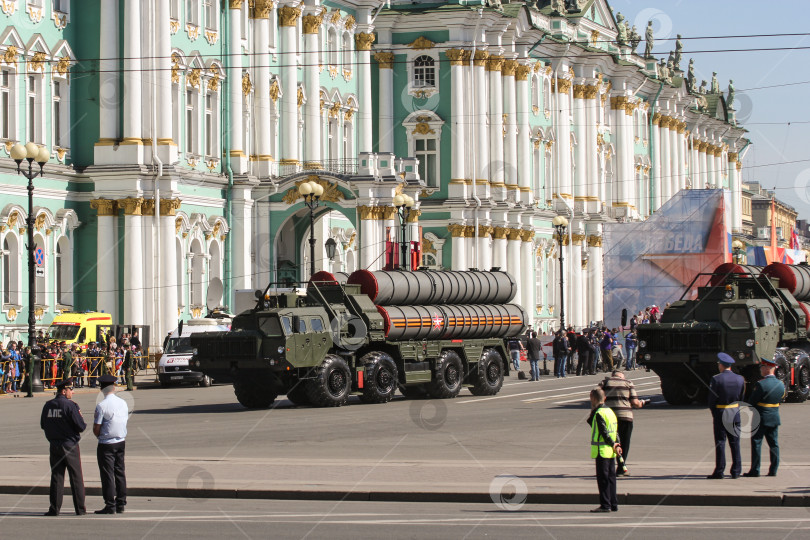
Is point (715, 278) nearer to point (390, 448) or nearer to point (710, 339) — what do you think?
point (710, 339)

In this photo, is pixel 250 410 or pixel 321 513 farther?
pixel 250 410

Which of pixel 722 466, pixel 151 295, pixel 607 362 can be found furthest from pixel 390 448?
pixel 607 362

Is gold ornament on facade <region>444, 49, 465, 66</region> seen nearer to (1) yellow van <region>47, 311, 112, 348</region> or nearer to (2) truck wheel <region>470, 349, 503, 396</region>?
(1) yellow van <region>47, 311, 112, 348</region>

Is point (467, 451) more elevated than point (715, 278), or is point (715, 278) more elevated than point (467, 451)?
point (715, 278)

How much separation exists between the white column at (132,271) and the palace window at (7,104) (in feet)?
A: 16.8

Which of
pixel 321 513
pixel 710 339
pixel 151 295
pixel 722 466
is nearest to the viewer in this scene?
pixel 321 513

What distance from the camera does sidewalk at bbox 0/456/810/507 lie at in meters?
17.0

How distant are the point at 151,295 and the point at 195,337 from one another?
16916 mm

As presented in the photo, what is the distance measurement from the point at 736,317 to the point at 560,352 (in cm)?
1924

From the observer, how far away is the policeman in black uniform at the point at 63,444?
52.2 ft

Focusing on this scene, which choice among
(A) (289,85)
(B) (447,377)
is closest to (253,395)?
(B) (447,377)

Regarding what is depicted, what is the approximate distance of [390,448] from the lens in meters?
23.1

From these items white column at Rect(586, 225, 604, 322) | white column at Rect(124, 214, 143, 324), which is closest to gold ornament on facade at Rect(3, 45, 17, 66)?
white column at Rect(124, 214, 143, 324)

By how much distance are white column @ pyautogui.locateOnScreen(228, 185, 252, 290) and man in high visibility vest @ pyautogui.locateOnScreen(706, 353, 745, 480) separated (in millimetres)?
37698
